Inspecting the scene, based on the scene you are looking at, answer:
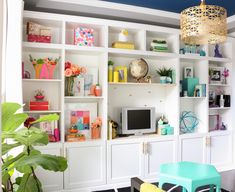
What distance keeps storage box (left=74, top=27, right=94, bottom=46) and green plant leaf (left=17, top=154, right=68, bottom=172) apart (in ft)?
7.04

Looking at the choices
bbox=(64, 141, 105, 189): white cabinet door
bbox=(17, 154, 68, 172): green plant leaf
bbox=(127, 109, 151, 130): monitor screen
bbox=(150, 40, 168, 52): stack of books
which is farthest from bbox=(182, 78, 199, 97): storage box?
bbox=(17, 154, 68, 172): green plant leaf

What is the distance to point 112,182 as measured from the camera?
308 cm

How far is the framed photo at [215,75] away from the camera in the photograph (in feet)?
12.7

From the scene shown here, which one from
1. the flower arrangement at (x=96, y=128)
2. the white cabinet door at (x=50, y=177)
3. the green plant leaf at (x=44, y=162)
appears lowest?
the white cabinet door at (x=50, y=177)

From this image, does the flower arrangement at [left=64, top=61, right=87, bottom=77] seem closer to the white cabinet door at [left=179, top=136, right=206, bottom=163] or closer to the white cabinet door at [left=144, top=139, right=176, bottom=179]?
the white cabinet door at [left=144, top=139, right=176, bottom=179]

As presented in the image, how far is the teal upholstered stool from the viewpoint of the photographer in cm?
203

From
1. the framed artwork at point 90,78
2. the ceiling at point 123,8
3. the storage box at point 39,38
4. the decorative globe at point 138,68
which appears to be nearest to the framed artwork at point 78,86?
the framed artwork at point 90,78

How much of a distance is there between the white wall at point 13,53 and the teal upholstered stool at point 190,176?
1605 mm

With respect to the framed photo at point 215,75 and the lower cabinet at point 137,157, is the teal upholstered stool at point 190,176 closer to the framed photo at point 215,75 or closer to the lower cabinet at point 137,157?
the lower cabinet at point 137,157

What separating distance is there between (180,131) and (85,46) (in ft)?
6.69

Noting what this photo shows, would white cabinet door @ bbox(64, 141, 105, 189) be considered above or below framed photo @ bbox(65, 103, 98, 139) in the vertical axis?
below

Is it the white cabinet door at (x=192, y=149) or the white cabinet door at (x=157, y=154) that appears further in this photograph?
the white cabinet door at (x=192, y=149)

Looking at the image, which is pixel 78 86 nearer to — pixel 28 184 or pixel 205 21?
pixel 205 21

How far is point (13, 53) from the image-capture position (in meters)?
2.04
